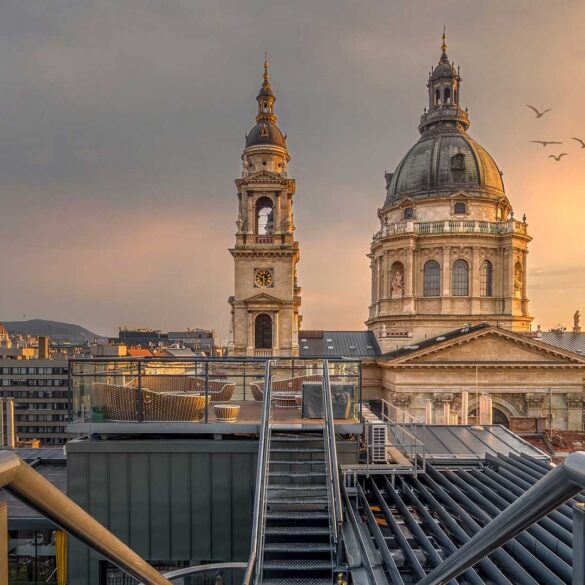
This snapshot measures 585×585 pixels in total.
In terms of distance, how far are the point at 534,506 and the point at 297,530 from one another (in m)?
5.71

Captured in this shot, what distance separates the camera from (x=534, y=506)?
1.99 meters

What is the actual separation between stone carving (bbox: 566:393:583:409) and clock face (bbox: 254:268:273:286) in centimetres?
2525

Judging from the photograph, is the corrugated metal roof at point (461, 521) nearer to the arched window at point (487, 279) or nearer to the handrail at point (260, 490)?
the handrail at point (260, 490)

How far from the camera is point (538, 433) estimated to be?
2075cm

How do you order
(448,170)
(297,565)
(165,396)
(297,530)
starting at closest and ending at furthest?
(297,565) → (297,530) → (165,396) → (448,170)

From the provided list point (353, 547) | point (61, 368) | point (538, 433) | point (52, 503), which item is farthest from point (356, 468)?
point (61, 368)

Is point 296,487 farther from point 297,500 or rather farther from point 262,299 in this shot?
point 262,299

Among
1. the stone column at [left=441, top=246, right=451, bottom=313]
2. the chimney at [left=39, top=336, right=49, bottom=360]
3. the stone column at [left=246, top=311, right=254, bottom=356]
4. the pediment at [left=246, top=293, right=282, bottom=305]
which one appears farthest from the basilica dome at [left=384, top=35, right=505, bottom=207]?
the chimney at [left=39, top=336, right=49, bottom=360]

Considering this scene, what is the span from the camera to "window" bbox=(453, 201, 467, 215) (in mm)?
46719

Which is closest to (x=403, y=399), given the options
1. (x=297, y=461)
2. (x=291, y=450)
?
(x=297, y=461)

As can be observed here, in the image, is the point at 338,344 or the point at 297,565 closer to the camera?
the point at 297,565

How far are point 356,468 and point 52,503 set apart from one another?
7640 mm

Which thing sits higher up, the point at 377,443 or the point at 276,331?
the point at 276,331

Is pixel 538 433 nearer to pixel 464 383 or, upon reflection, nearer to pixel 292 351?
pixel 464 383
